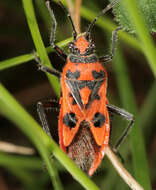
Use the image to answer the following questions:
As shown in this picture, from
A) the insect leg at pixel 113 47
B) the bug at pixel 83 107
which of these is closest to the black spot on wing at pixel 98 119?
the bug at pixel 83 107

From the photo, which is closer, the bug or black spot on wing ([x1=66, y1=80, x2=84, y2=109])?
the bug

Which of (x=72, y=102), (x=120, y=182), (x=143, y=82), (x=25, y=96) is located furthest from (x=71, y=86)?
(x=143, y=82)

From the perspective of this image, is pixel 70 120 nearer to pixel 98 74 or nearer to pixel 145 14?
pixel 98 74

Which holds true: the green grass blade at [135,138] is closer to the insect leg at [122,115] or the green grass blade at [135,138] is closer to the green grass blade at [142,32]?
the insect leg at [122,115]

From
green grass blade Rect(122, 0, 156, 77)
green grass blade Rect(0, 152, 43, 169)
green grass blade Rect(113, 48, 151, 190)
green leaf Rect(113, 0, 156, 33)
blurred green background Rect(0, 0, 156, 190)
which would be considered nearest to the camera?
green grass blade Rect(122, 0, 156, 77)

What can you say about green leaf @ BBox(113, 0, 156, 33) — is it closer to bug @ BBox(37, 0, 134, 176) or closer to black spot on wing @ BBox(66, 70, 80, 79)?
bug @ BBox(37, 0, 134, 176)

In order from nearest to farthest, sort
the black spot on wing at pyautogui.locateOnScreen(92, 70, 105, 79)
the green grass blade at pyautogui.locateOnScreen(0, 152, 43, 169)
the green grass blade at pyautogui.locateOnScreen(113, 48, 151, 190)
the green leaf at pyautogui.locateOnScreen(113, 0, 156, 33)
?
the green leaf at pyautogui.locateOnScreen(113, 0, 156, 33), the green grass blade at pyautogui.locateOnScreen(113, 48, 151, 190), the green grass blade at pyautogui.locateOnScreen(0, 152, 43, 169), the black spot on wing at pyautogui.locateOnScreen(92, 70, 105, 79)

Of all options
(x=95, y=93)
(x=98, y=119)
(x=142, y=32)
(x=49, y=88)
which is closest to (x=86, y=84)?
(x=95, y=93)

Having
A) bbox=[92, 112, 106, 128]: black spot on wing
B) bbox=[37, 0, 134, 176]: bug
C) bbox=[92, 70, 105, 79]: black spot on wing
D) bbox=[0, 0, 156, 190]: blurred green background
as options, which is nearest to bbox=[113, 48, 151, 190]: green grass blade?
bbox=[0, 0, 156, 190]: blurred green background
